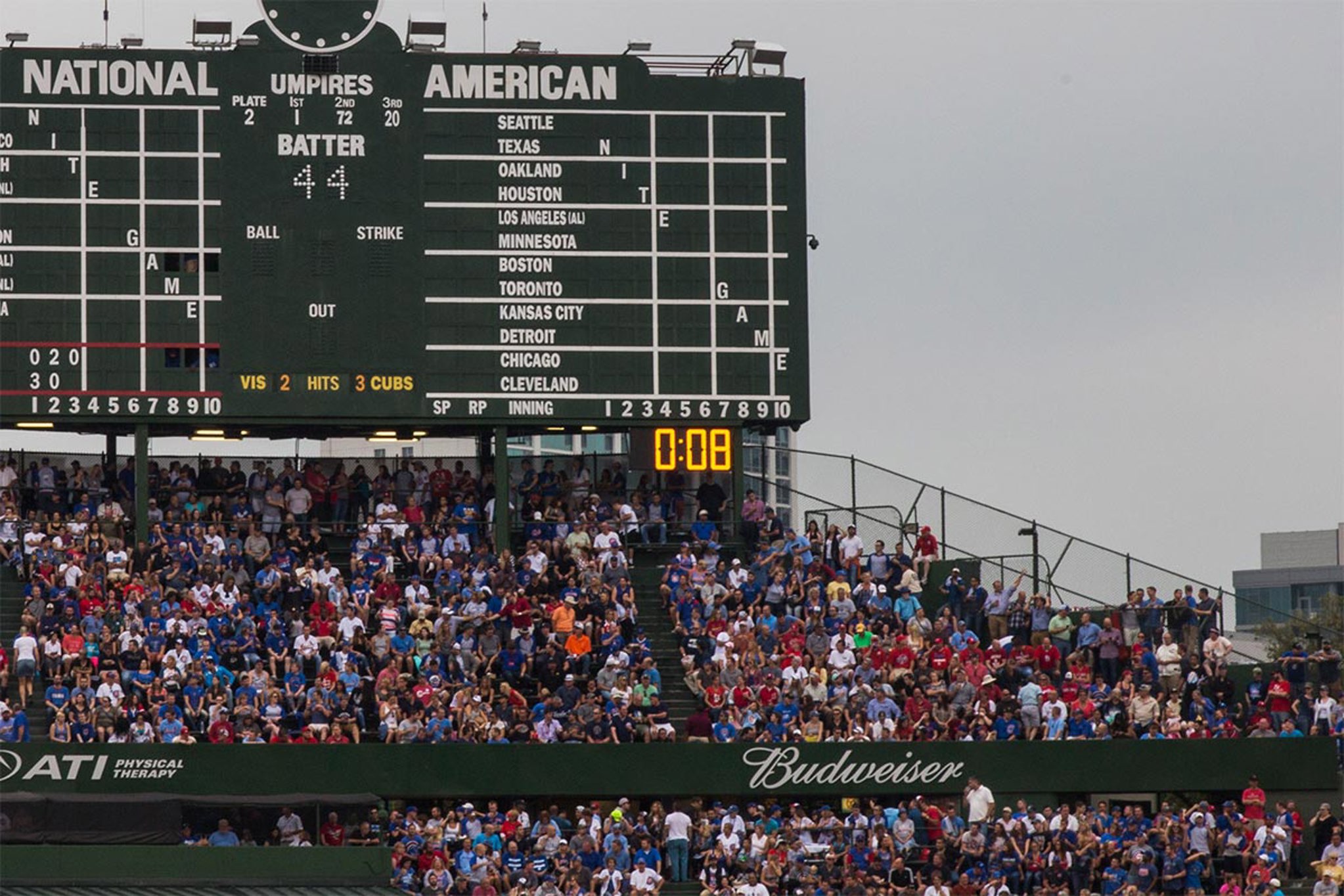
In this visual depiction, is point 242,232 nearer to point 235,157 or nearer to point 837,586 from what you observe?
point 235,157

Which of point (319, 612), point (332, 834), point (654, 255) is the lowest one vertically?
point (332, 834)

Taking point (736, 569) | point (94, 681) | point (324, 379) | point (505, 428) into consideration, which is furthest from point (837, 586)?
point (94, 681)

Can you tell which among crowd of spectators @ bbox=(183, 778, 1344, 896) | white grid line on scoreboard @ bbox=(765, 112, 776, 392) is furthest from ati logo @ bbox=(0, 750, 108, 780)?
white grid line on scoreboard @ bbox=(765, 112, 776, 392)

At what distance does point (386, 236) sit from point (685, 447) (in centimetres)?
583

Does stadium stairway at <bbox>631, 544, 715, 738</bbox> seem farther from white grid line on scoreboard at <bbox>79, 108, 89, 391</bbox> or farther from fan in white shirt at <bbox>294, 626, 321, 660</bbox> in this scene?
white grid line on scoreboard at <bbox>79, 108, 89, 391</bbox>

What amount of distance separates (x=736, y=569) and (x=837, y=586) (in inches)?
65.5

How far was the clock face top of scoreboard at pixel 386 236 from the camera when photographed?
127 ft

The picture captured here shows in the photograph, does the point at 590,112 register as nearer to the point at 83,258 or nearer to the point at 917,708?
the point at 83,258

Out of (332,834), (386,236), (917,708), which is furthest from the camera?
(386,236)

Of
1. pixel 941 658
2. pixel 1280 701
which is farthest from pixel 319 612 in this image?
pixel 1280 701

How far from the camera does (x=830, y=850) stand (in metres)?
34.9

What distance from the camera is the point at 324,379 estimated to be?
39.2 m

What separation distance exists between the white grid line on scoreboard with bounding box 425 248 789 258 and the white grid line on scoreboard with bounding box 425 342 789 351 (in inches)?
56.3

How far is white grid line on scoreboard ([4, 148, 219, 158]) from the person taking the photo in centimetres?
3872
